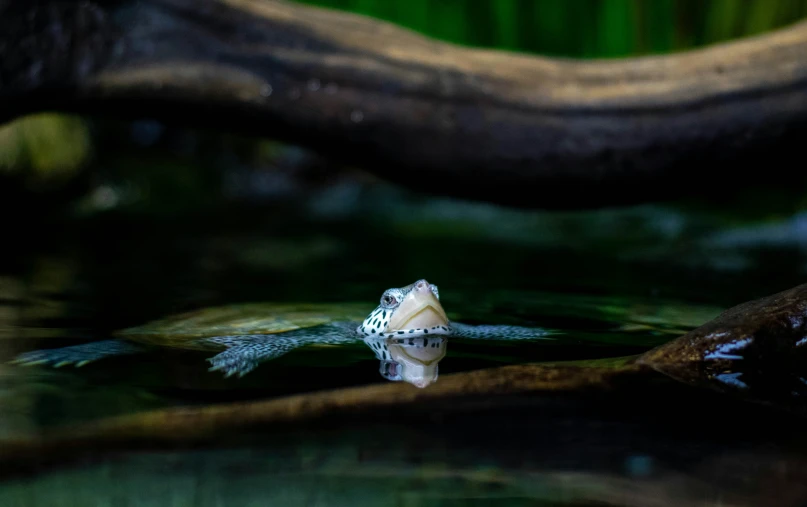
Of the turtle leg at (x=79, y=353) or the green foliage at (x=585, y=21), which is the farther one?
the green foliage at (x=585, y=21)

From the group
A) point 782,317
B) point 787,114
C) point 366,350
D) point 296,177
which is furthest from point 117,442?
point 296,177

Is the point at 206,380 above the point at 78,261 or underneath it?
underneath

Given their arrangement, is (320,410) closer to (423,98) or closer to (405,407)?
(405,407)

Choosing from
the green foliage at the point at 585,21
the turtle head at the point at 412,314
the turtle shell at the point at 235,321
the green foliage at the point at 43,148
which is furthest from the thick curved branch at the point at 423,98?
the green foliage at the point at 43,148

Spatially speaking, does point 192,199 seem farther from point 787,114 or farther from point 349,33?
point 787,114

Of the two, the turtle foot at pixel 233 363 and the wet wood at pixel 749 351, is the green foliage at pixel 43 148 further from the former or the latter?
the wet wood at pixel 749 351

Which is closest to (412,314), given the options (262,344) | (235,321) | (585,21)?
(262,344)

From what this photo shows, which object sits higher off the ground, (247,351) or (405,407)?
(247,351)
